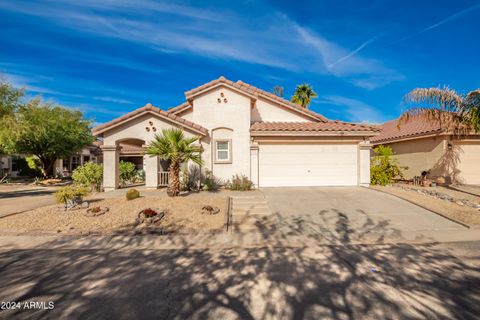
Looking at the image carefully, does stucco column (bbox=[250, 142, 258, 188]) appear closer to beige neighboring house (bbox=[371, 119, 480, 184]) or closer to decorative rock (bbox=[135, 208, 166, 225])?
decorative rock (bbox=[135, 208, 166, 225])

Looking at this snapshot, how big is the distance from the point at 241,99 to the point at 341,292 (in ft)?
37.3

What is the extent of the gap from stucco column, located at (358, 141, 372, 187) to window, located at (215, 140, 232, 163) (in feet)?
25.2

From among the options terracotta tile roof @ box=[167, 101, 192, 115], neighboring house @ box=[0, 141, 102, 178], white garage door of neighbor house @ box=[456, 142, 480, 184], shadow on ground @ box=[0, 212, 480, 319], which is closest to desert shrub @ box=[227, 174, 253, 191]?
terracotta tile roof @ box=[167, 101, 192, 115]

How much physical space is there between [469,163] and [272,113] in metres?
13.3

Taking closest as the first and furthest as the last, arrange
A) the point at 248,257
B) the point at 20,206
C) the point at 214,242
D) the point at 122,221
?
the point at 248,257
the point at 214,242
the point at 122,221
the point at 20,206

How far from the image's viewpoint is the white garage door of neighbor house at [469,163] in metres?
14.7

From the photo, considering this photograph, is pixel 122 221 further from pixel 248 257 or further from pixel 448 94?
pixel 448 94

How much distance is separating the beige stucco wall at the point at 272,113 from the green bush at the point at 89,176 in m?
10.0

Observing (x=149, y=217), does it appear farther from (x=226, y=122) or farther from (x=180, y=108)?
(x=180, y=108)

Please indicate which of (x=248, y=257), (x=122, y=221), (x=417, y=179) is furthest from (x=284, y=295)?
(x=417, y=179)

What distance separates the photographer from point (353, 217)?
799 cm

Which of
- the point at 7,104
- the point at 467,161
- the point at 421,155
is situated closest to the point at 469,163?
the point at 467,161

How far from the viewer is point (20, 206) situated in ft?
32.8

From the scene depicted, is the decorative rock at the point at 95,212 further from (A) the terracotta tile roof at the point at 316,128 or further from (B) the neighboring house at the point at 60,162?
(B) the neighboring house at the point at 60,162
